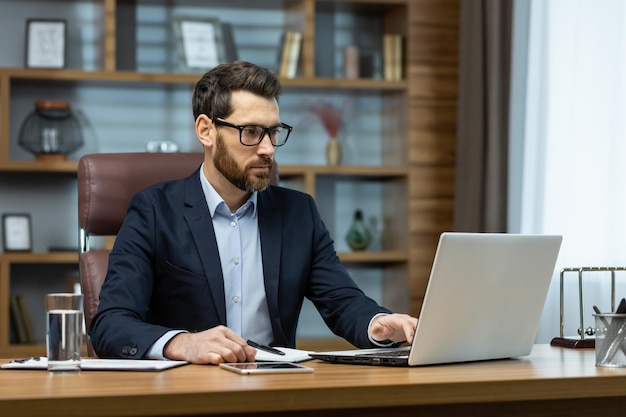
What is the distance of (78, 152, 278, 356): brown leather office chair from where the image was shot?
7.61 ft

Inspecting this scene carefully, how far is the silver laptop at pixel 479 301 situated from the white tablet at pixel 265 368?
145 mm

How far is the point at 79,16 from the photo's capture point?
4.18 m

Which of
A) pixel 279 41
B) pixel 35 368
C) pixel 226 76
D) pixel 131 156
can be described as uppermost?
pixel 279 41

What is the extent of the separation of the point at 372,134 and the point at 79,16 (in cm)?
137

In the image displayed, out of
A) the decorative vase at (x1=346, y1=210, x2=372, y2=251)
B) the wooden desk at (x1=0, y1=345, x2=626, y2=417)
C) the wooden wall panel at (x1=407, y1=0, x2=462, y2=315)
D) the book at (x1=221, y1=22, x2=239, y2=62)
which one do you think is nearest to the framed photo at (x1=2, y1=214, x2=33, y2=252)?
the book at (x1=221, y1=22, x2=239, y2=62)

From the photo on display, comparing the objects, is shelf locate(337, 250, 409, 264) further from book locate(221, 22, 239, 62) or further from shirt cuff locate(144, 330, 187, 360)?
shirt cuff locate(144, 330, 187, 360)

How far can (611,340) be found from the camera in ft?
5.11

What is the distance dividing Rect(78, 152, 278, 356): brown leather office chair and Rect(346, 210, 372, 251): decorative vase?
1918 millimetres

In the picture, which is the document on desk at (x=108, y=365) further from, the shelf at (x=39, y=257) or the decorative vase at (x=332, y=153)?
the decorative vase at (x=332, y=153)

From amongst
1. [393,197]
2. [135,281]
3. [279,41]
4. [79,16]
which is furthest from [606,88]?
[79,16]

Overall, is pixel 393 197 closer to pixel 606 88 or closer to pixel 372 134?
pixel 372 134

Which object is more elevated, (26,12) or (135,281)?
(26,12)

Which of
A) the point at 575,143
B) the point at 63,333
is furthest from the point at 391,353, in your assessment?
the point at 575,143

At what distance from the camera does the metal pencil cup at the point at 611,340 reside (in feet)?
5.07
